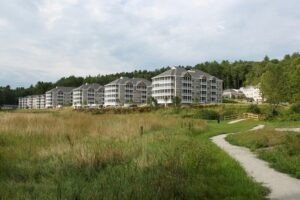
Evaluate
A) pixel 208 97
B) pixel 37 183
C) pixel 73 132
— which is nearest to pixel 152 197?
pixel 37 183

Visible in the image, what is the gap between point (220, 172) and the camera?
1130 centimetres

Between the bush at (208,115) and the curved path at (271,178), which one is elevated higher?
the bush at (208,115)

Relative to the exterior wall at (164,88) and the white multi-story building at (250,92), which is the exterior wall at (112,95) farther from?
the white multi-story building at (250,92)

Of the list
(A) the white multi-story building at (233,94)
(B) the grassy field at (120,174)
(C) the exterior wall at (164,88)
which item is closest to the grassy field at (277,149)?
(B) the grassy field at (120,174)

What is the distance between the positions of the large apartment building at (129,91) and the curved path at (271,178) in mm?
130375

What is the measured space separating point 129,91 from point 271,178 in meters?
137

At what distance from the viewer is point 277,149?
15258 mm

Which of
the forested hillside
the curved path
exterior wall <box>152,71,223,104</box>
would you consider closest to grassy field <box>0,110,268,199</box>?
the curved path

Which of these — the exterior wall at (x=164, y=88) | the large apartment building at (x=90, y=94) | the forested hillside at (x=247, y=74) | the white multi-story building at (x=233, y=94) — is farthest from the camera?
the large apartment building at (x=90, y=94)

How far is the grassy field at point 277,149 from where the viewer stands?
12.0 meters

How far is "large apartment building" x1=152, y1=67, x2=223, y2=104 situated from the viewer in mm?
118312

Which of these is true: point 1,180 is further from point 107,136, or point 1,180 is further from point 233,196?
point 107,136

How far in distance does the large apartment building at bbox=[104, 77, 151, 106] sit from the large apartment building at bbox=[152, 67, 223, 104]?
22.4 m

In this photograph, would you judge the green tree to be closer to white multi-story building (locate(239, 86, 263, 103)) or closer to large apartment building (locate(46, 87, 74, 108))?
white multi-story building (locate(239, 86, 263, 103))
